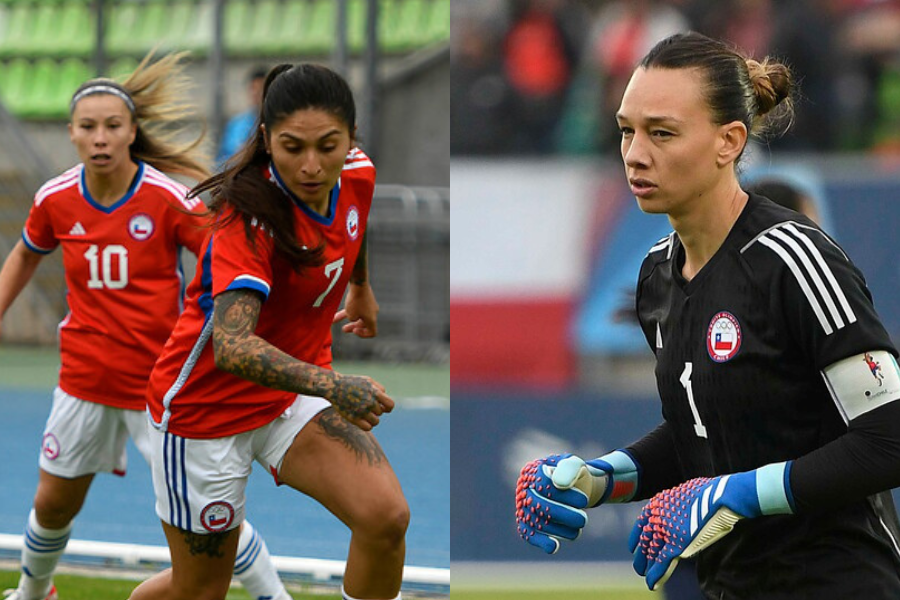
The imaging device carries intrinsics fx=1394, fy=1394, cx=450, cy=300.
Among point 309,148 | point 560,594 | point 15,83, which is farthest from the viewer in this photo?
point 15,83

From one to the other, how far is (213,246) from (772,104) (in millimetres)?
1544

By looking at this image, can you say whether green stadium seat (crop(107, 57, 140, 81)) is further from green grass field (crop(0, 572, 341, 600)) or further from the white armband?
the white armband

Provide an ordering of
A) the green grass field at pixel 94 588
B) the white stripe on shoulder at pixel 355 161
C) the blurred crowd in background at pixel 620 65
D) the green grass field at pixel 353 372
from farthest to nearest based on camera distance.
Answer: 1. the green grass field at pixel 353 372
2. the blurred crowd in background at pixel 620 65
3. the green grass field at pixel 94 588
4. the white stripe on shoulder at pixel 355 161

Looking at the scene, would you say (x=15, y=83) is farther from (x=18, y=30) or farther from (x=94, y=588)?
(x=94, y=588)

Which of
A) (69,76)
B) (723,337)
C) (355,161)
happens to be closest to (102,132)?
(355,161)

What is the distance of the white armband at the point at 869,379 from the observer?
2.31 meters

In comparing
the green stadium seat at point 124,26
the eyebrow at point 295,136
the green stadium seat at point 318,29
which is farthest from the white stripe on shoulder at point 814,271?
the green stadium seat at point 124,26

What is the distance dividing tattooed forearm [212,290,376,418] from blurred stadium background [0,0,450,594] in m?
6.98

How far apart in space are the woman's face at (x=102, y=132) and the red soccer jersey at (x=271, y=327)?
1446 millimetres

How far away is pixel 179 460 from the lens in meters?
3.96

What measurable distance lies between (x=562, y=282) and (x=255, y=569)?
3.19m

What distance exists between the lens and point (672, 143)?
2553mm

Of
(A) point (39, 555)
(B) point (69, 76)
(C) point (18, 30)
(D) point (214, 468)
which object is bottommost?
(A) point (39, 555)

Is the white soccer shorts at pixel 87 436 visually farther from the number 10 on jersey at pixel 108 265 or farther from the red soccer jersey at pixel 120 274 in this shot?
the number 10 on jersey at pixel 108 265
